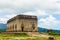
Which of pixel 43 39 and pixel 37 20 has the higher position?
pixel 37 20

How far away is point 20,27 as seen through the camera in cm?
3684

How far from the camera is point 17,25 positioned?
121 ft

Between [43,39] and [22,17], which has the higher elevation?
[22,17]

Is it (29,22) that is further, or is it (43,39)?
(29,22)

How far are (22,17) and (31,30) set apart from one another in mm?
3077

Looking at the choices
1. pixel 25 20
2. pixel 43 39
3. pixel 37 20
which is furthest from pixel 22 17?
pixel 43 39

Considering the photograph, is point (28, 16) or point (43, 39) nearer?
point (43, 39)

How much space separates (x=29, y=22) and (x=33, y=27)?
127cm

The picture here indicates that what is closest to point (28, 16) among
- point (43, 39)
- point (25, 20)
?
point (25, 20)

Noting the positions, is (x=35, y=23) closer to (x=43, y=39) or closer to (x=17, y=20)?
(x=17, y=20)

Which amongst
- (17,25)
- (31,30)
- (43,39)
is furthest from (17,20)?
(43,39)

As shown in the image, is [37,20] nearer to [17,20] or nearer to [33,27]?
[33,27]

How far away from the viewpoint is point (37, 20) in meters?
38.2

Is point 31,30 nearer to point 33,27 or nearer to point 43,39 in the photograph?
point 33,27
